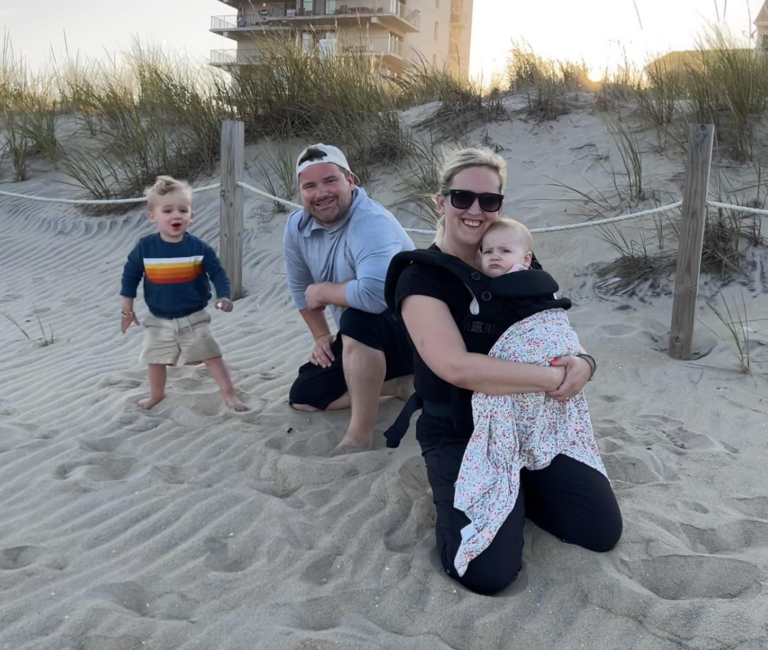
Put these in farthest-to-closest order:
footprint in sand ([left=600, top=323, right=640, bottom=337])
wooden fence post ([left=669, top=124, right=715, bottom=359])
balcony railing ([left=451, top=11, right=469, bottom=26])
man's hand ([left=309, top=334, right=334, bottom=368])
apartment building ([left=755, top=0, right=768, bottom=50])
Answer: balcony railing ([left=451, top=11, right=469, bottom=26]), apartment building ([left=755, top=0, right=768, bottom=50]), footprint in sand ([left=600, top=323, right=640, bottom=337]), wooden fence post ([left=669, top=124, right=715, bottom=359]), man's hand ([left=309, top=334, right=334, bottom=368])

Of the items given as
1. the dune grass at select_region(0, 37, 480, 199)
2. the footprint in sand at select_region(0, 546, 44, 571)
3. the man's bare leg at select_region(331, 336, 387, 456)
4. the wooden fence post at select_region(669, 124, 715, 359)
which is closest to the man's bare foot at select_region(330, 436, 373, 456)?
the man's bare leg at select_region(331, 336, 387, 456)

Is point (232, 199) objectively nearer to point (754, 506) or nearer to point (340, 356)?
point (340, 356)

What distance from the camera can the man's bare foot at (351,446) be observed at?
319 centimetres

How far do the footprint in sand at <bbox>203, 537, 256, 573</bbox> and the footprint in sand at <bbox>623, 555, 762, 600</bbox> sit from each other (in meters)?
1.23

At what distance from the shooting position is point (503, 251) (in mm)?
2512

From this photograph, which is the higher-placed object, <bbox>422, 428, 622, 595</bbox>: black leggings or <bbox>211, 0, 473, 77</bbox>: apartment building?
<bbox>211, 0, 473, 77</bbox>: apartment building

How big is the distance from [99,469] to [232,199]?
3.50 m

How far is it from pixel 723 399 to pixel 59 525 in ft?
10.7

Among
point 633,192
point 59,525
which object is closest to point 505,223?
point 59,525

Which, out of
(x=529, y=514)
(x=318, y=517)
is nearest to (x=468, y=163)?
(x=529, y=514)

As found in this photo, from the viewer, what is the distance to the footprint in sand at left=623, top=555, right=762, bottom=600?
2.13m

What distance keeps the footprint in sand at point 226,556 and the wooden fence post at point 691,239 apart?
3077 millimetres

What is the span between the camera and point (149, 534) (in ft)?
8.35

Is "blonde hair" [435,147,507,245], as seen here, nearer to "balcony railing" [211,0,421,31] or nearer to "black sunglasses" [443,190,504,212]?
"black sunglasses" [443,190,504,212]
